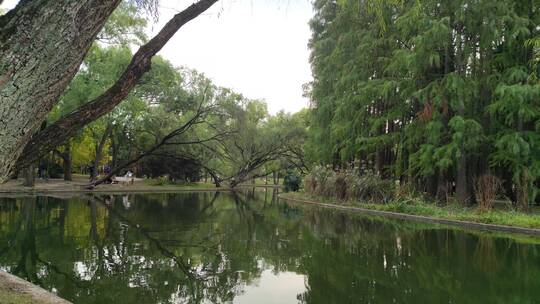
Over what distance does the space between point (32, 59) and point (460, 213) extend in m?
16.2

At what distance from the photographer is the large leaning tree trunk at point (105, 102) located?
313 centimetres

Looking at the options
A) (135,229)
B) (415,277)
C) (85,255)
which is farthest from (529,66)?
(85,255)

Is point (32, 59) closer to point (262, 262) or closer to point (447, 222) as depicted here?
point (262, 262)

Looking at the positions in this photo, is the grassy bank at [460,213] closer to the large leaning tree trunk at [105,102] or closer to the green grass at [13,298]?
the large leaning tree trunk at [105,102]

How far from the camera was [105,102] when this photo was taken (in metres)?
3.33

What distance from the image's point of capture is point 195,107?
3388cm

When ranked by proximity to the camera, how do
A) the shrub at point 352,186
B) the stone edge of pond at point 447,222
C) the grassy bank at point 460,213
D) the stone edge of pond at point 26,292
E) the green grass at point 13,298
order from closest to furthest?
the green grass at point 13,298
the stone edge of pond at point 26,292
the stone edge of pond at point 447,222
the grassy bank at point 460,213
the shrub at point 352,186

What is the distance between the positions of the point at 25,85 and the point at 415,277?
6915mm

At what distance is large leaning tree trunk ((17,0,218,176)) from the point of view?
3135mm

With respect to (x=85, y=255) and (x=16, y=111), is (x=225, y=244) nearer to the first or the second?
(x=85, y=255)

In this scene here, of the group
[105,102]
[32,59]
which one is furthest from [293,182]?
[32,59]

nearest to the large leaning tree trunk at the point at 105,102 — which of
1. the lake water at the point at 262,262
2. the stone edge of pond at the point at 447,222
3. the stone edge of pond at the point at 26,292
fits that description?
the stone edge of pond at the point at 26,292

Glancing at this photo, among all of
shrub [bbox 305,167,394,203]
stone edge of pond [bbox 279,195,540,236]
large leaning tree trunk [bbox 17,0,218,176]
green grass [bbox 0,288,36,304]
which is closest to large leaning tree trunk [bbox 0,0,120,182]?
large leaning tree trunk [bbox 17,0,218,176]

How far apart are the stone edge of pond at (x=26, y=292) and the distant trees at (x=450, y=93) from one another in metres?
14.0
